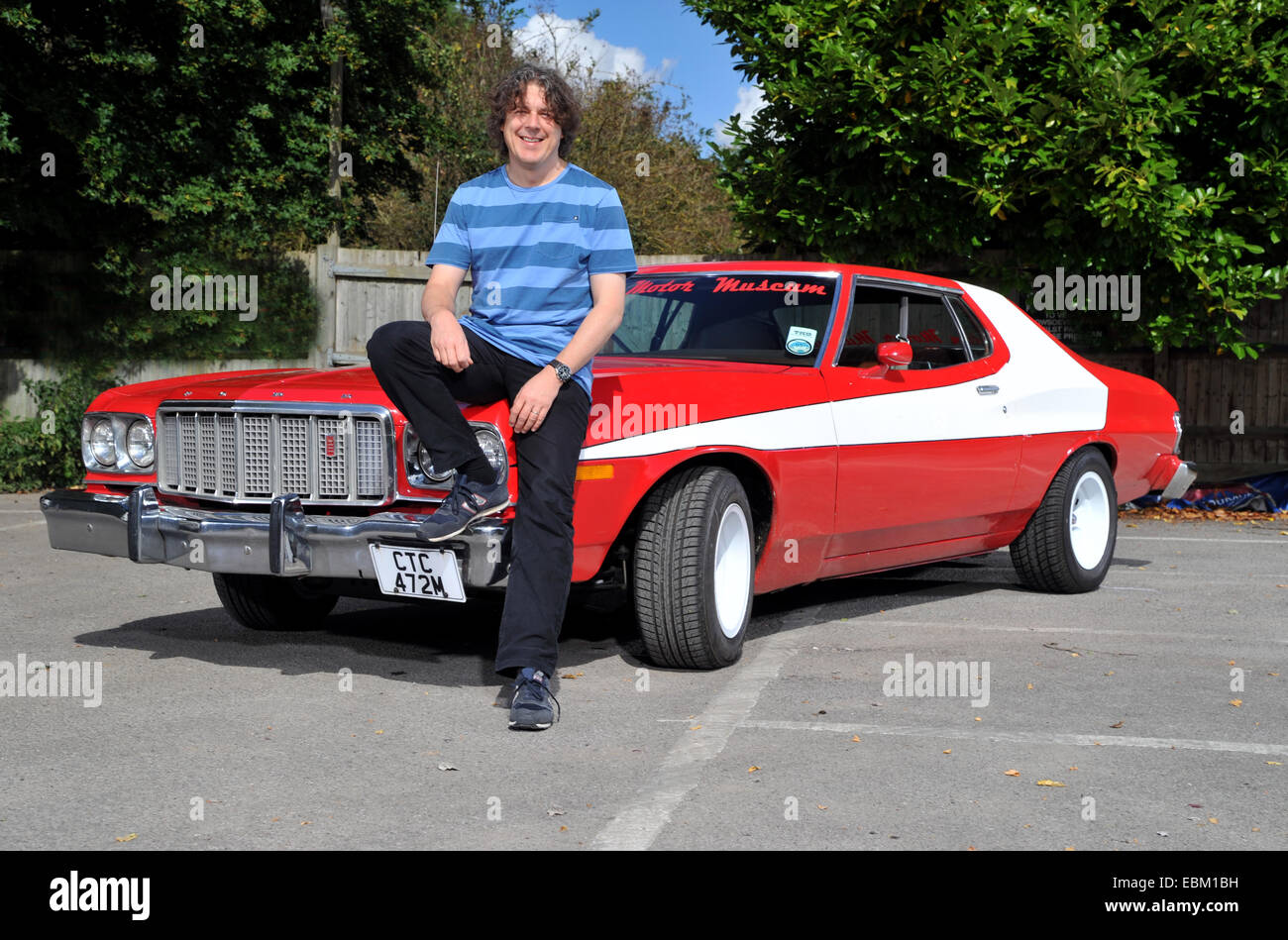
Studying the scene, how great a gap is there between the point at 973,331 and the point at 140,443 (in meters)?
3.88

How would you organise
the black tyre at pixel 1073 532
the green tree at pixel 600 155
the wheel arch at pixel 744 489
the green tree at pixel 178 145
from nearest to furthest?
the wheel arch at pixel 744 489, the black tyre at pixel 1073 532, the green tree at pixel 178 145, the green tree at pixel 600 155

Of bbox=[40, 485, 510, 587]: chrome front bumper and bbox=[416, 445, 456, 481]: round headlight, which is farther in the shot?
bbox=[416, 445, 456, 481]: round headlight

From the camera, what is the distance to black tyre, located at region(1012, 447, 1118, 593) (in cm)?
739

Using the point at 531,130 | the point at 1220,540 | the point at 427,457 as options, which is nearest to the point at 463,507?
the point at 427,457

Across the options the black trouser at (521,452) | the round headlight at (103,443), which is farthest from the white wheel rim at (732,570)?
the round headlight at (103,443)

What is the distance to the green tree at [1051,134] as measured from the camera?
34.3 feet

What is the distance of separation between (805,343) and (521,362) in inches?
68.7

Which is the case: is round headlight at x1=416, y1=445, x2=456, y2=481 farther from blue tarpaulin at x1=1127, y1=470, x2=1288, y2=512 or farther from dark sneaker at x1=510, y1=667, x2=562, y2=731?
blue tarpaulin at x1=1127, y1=470, x2=1288, y2=512

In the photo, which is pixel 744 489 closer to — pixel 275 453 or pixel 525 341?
pixel 525 341

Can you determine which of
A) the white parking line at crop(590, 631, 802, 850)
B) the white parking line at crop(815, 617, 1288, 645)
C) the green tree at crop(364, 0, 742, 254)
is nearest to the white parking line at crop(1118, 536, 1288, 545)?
the white parking line at crop(815, 617, 1288, 645)

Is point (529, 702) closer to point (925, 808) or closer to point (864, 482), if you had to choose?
point (925, 808)

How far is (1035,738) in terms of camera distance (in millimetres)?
4637

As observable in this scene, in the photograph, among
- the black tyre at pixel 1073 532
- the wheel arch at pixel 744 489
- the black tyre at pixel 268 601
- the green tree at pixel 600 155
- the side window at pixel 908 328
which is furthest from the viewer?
the green tree at pixel 600 155

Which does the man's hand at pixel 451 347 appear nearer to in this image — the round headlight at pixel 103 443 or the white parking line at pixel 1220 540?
the round headlight at pixel 103 443
